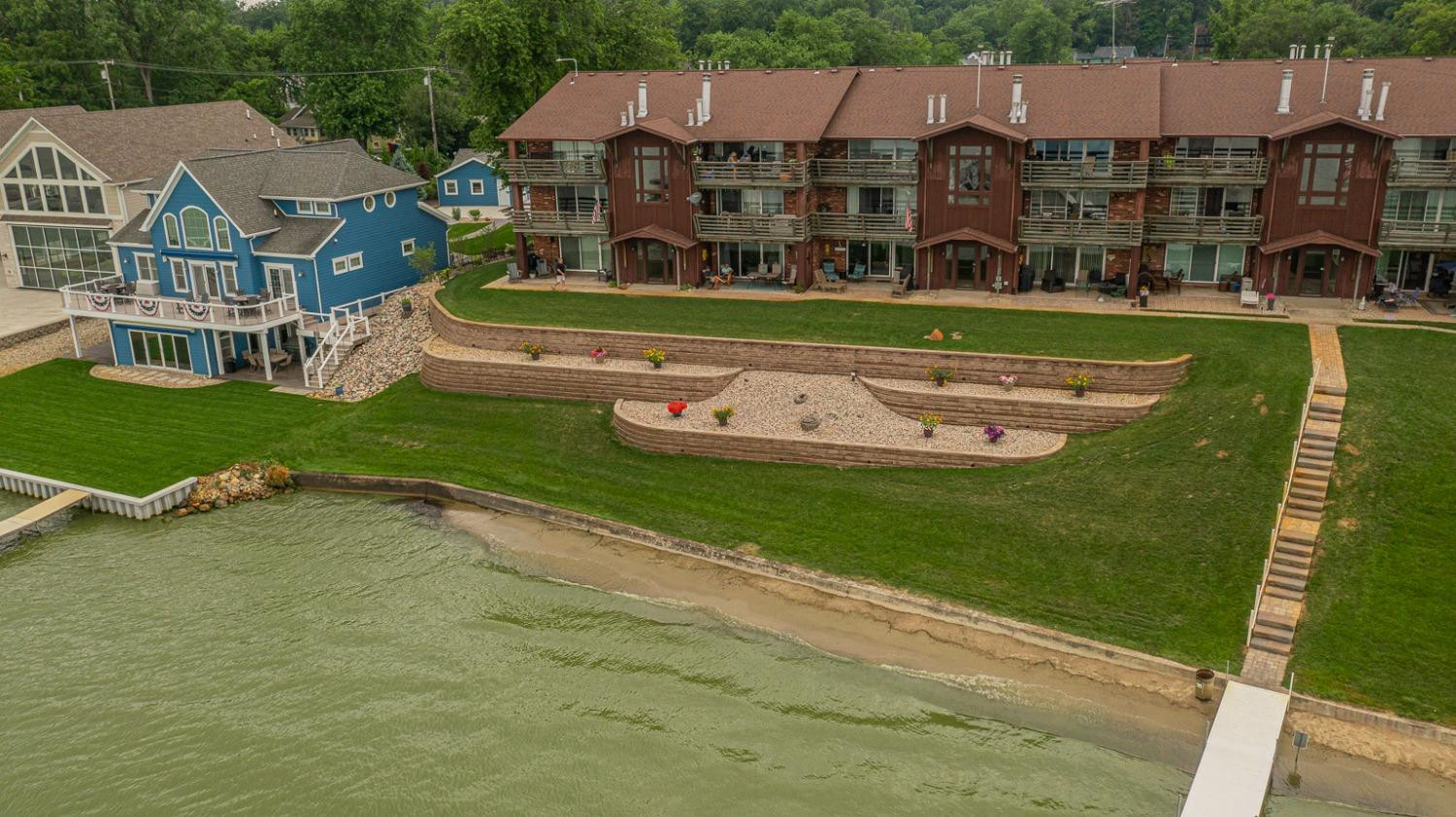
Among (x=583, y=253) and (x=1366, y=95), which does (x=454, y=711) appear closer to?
(x=583, y=253)

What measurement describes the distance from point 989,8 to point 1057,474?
151 m

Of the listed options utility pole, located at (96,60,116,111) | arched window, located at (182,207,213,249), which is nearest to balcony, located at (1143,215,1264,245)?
arched window, located at (182,207,213,249)

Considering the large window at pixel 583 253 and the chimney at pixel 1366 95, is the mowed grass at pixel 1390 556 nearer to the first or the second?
the chimney at pixel 1366 95

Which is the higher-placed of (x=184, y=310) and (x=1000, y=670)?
(x=184, y=310)

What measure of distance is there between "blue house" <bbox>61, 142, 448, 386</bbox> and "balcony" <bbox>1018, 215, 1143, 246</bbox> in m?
27.5

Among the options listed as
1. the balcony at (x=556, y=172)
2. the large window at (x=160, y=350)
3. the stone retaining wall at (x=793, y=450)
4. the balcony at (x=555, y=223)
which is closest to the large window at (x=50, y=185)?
the large window at (x=160, y=350)

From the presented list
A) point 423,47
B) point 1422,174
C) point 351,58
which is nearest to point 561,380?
point 1422,174

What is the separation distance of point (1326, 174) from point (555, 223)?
101 ft

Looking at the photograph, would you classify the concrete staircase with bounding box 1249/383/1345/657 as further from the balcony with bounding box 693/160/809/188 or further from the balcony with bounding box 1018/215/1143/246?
the balcony with bounding box 693/160/809/188

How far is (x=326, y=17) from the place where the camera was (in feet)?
246

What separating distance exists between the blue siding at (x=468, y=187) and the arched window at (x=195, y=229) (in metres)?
23.5

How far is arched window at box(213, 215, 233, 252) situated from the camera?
152 ft

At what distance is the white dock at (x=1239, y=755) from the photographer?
67.4 feet

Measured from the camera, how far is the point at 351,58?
75562mm
